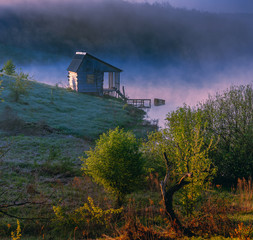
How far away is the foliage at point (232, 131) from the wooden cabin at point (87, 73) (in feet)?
107

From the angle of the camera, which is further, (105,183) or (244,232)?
(105,183)

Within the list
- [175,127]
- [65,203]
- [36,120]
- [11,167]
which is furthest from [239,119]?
[36,120]

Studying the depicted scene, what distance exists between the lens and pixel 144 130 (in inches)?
1217

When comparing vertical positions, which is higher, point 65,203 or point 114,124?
point 114,124

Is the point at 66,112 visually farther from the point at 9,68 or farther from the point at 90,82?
the point at 9,68

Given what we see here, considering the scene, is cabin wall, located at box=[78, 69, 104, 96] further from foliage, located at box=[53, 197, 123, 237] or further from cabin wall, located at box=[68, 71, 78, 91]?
foliage, located at box=[53, 197, 123, 237]

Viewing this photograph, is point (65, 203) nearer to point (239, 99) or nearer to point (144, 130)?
point (239, 99)

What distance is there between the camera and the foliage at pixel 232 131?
1686 centimetres

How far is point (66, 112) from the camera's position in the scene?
34469 millimetres

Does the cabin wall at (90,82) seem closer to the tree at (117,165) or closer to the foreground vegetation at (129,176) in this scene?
the foreground vegetation at (129,176)

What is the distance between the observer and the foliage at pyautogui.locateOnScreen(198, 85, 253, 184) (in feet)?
55.3

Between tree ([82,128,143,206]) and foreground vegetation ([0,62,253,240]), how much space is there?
39 mm

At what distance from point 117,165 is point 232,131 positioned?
32.4 feet

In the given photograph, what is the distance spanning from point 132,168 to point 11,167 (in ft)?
28.5
